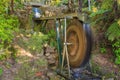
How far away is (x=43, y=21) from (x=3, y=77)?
4.31m

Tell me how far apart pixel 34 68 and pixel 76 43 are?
5.48 ft

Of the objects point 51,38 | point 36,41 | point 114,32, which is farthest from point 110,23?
point 36,41

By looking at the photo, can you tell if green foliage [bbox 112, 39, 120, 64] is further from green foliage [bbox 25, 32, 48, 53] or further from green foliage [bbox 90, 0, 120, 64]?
green foliage [bbox 25, 32, 48, 53]

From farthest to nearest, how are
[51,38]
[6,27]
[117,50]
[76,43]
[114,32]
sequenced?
[51,38] < [117,50] < [6,27] < [114,32] < [76,43]

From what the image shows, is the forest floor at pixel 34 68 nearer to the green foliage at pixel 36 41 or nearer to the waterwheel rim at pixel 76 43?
the green foliage at pixel 36 41

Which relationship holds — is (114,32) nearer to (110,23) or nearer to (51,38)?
(110,23)

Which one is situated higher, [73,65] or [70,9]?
[70,9]

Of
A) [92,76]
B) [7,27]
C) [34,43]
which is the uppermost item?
[7,27]

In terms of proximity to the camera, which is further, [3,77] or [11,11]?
[11,11]

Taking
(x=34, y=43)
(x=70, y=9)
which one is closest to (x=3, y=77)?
(x=34, y=43)

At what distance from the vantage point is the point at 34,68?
754cm

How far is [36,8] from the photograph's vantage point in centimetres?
1071

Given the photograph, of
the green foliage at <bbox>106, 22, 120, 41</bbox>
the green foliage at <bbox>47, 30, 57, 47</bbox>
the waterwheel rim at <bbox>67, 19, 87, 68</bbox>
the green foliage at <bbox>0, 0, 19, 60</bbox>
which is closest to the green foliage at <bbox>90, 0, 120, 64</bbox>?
the green foliage at <bbox>106, 22, 120, 41</bbox>

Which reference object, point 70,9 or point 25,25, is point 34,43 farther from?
point 70,9
